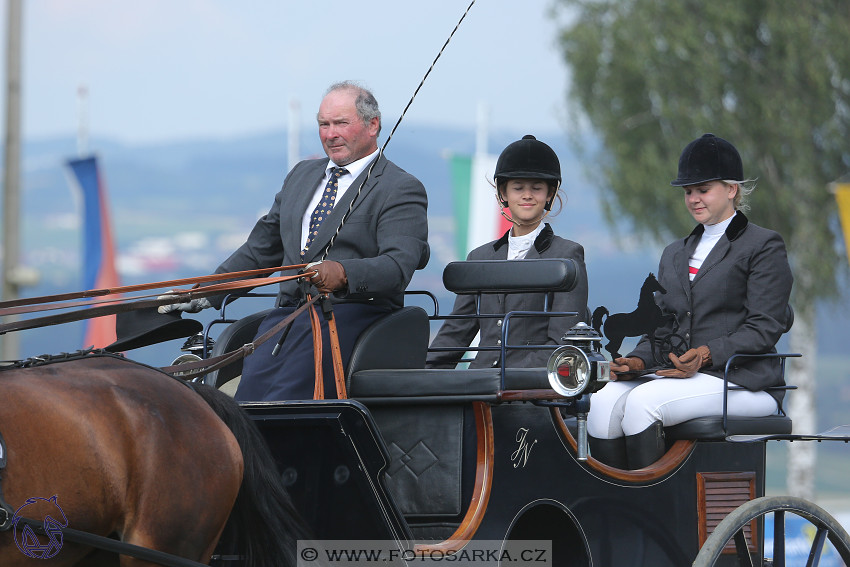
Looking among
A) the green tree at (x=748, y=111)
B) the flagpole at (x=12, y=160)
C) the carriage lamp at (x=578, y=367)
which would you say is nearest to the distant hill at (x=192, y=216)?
the green tree at (x=748, y=111)

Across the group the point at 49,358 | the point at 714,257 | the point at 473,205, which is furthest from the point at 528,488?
the point at 473,205

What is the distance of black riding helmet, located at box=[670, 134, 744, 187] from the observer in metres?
4.72

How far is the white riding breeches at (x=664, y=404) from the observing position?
4516 millimetres

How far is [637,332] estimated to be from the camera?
4477mm

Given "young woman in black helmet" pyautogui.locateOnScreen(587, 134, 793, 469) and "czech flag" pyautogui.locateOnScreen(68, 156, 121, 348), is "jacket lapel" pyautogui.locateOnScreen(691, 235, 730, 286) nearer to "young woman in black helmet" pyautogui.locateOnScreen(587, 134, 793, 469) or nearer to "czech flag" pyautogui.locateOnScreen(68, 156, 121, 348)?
"young woman in black helmet" pyautogui.locateOnScreen(587, 134, 793, 469)

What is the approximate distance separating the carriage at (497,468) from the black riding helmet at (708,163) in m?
0.73

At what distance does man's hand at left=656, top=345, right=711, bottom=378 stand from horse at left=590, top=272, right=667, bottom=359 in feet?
0.50

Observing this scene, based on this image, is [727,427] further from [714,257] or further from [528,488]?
[528,488]

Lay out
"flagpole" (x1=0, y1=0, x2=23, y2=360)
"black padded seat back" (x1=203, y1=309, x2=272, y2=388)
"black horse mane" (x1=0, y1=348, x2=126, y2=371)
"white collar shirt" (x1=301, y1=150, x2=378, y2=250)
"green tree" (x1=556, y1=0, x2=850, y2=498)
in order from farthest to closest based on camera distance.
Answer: "green tree" (x1=556, y1=0, x2=850, y2=498)
"flagpole" (x1=0, y1=0, x2=23, y2=360)
"black padded seat back" (x1=203, y1=309, x2=272, y2=388)
"white collar shirt" (x1=301, y1=150, x2=378, y2=250)
"black horse mane" (x1=0, y1=348, x2=126, y2=371)

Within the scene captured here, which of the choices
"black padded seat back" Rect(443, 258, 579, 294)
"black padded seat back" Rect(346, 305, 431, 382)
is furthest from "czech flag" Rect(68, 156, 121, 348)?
"black padded seat back" Rect(346, 305, 431, 382)

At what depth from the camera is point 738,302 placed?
4.66 m

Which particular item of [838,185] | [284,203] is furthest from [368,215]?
[838,185]

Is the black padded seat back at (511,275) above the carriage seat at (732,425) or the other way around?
above

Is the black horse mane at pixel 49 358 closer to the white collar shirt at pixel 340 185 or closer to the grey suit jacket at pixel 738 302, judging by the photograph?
the white collar shirt at pixel 340 185
